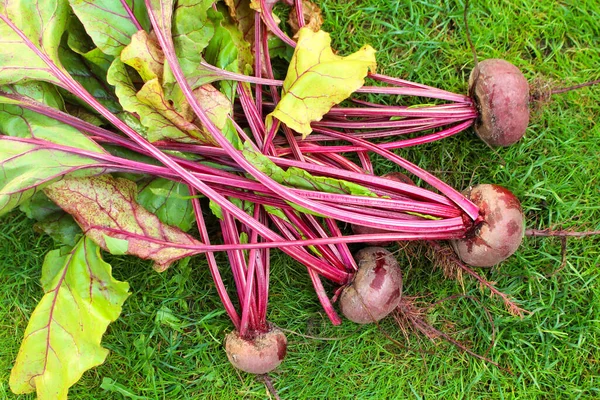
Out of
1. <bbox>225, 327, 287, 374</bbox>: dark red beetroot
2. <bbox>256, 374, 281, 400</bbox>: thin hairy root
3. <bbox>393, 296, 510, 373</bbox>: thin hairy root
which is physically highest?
<bbox>225, 327, 287, 374</bbox>: dark red beetroot

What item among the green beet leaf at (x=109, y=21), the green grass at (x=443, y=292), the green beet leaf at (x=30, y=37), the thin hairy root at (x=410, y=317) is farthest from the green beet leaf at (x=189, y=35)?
the thin hairy root at (x=410, y=317)

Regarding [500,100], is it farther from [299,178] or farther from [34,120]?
[34,120]

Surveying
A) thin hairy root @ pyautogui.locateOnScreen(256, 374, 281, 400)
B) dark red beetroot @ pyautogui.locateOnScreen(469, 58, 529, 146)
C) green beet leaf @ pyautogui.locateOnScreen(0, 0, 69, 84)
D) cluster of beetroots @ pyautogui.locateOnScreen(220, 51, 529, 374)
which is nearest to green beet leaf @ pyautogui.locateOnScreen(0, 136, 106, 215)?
green beet leaf @ pyautogui.locateOnScreen(0, 0, 69, 84)

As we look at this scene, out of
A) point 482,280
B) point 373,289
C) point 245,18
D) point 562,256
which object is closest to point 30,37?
point 245,18

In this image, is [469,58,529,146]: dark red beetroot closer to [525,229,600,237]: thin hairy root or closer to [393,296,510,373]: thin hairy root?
[525,229,600,237]: thin hairy root

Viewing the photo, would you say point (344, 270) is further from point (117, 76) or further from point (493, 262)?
point (117, 76)

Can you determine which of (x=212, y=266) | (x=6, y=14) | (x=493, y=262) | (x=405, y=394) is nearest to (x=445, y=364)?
(x=405, y=394)
